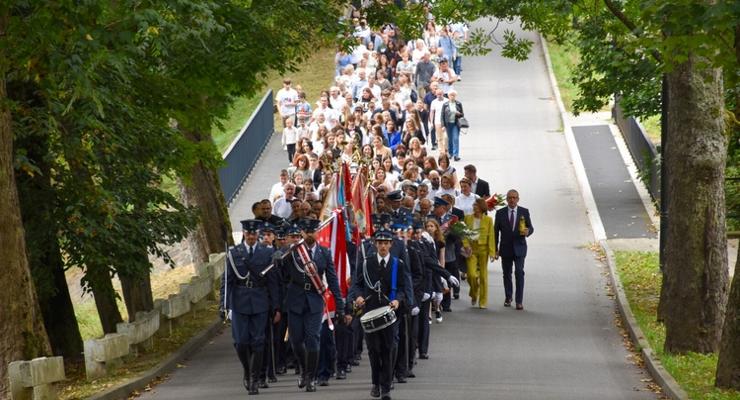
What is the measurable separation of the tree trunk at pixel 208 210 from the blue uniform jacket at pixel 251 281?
1147 centimetres

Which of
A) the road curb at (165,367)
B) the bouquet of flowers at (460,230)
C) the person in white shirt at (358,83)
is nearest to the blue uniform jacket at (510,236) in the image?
the bouquet of flowers at (460,230)

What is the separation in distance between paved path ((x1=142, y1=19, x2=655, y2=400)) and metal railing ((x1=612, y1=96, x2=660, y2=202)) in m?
1.71

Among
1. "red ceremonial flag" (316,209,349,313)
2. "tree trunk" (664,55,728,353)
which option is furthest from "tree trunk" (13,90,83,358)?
"tree trunk" (664,55,728,353)

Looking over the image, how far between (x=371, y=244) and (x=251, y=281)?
1492 millimetres

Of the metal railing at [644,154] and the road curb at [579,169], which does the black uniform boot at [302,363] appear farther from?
the metal railing at [644,154]

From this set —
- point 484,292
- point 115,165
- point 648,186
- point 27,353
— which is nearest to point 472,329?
point 484,292

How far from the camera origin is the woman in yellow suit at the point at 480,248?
957 inches

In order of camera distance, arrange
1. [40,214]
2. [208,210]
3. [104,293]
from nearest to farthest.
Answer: [40,214]
[104,293]
[208,210]

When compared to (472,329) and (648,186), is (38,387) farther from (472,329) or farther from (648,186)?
(648,186)

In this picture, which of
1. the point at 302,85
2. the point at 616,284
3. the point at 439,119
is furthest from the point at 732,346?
the point at 302,85

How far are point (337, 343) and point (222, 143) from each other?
1198 inches

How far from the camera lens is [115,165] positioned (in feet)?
68.7

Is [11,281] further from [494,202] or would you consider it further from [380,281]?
[494,202]

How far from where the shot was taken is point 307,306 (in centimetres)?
1738
